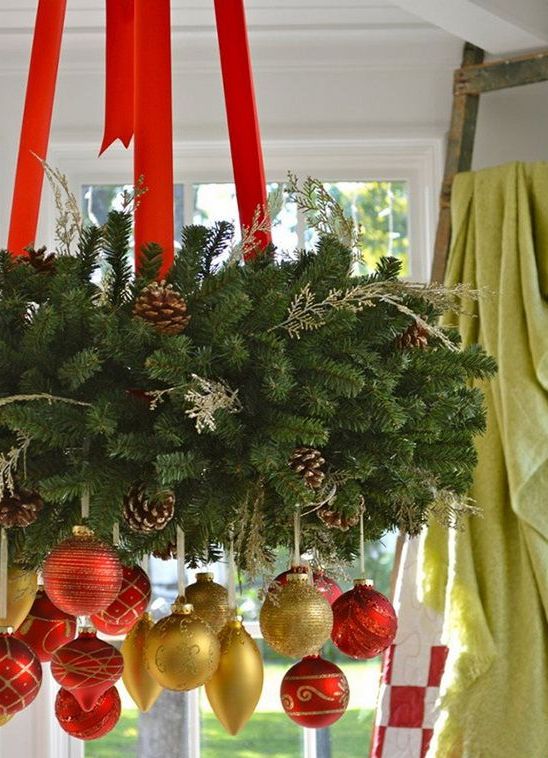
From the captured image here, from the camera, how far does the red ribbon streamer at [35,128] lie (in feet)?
3.48

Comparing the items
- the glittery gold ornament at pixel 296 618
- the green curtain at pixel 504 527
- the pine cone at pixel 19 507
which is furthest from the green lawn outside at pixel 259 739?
the pine cone at pixel 19 507

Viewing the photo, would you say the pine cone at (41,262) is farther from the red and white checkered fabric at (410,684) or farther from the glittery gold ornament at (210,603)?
the red and white checkered fabric at (410,684)

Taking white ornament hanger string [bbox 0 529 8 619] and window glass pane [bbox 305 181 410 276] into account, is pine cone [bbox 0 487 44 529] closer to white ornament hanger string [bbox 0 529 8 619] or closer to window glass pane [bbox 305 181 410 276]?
white ornament hanger string [bbox 0 529 8 619]

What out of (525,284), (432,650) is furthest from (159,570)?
(525,284)

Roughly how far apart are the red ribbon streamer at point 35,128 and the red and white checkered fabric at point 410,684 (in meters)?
1.34

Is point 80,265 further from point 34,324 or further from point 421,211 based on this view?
point 421,211

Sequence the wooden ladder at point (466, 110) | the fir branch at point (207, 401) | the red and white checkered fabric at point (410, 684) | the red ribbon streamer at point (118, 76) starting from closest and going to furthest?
the fir branch at point (207, 401), the red ribbon streamer at point (118, 76), the red and white checkered fabric at point (410, 684), the wooden ladder at point (466, 110)

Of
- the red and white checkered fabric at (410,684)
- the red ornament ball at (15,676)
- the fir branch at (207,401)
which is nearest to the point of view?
the fir branch at (207,401)

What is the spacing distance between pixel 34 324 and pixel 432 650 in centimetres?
153

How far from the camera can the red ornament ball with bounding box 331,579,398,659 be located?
3.33 ft

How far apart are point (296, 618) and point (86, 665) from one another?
18cm

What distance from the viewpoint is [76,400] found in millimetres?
830

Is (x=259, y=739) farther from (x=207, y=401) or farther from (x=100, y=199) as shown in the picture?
(x=207, y=401)

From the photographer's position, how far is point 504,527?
2.12 meters
